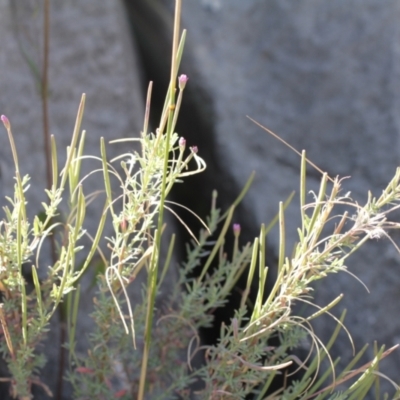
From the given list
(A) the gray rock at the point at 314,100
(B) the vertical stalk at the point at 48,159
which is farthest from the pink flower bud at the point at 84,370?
(A) the gray rock at the point at 314,100

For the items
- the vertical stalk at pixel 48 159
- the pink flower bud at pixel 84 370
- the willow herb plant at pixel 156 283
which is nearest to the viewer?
the willow herb plant at pixel 156 283

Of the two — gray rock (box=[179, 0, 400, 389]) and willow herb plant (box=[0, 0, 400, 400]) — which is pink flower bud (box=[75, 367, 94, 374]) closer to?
willow herb plant (box=[0, 0, 400, 400])

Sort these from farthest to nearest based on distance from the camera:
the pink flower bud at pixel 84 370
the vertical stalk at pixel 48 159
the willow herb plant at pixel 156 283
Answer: the vertical stalk at pixel 48 159, the pink flower bud at pixel 84 370, the willow herb plant at pixel 156 283

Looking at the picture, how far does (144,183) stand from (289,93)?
1.73 ft

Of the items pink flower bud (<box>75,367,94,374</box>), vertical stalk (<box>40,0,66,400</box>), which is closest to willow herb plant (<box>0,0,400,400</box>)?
pink flower bud (<box>75,367,94,374</box>)

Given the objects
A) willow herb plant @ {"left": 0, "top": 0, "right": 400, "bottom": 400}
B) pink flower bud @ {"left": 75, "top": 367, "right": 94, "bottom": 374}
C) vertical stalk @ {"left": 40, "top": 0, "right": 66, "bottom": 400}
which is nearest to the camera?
willow herb plant @ {"left": 0, "top": 0, "right": 400, "bottom": 400}

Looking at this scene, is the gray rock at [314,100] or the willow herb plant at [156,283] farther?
the gray rock at [314,100]

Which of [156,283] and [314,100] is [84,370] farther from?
[314,100]

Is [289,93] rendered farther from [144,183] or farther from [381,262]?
[144,183]

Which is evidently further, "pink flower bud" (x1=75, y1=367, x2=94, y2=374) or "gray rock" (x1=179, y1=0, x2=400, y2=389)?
"gray rock" (x1=179, y1=0, x2=400, y2=389)

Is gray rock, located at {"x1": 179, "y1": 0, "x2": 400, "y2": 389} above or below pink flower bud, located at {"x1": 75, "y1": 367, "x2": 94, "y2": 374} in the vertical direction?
above

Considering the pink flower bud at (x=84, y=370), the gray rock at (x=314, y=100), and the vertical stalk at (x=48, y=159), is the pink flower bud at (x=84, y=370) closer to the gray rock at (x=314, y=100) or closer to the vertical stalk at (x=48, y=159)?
the vertical stalk at (x=48, y=159)

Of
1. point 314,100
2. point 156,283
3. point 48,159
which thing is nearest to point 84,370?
point 156,283

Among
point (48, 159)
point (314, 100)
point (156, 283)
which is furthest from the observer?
point (314, 100)
